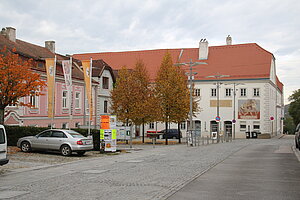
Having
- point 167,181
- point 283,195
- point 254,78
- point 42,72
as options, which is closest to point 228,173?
point 167,181

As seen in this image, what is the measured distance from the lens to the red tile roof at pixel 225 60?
200 ft

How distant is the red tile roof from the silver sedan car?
38.9 m

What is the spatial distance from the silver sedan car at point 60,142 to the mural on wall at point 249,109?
41595 millimetres

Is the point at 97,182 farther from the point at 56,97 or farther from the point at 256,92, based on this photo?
the point at 256,92

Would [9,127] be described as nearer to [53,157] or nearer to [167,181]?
[53,157]

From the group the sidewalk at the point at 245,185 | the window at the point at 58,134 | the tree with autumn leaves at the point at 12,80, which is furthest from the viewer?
the window at the point at 58,134

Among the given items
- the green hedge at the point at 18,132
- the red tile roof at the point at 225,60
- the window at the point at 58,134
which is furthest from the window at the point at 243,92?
the window at the point at 58,134

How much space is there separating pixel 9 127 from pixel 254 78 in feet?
140

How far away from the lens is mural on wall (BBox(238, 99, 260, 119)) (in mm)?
59719

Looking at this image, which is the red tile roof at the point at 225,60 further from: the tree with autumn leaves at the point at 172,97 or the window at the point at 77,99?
the tree with autumn leaves at the point at 172,97

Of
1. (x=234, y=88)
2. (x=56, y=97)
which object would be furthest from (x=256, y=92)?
(x=56, y=97)

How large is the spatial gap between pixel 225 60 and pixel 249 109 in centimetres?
949

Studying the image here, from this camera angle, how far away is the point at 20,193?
10.3 meters

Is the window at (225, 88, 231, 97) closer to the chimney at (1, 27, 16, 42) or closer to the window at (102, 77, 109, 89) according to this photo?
the window at (102, 77, 109, 89)
